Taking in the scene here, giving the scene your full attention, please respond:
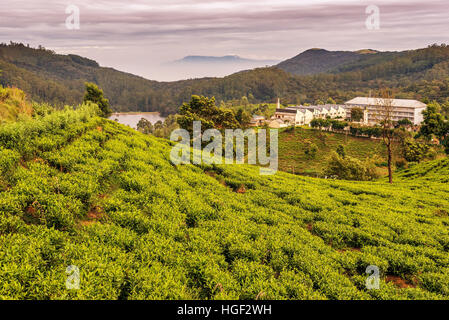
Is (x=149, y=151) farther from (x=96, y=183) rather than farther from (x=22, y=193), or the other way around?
(x=22, y=193)

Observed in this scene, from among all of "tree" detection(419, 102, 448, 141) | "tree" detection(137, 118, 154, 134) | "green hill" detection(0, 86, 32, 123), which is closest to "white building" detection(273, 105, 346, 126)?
"tree" detection(419, 102, 448, 141)

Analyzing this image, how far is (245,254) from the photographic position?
288 inches

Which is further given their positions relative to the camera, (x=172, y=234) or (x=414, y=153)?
(x=414, y=153)

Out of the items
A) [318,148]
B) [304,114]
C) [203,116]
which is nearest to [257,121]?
[304,114]

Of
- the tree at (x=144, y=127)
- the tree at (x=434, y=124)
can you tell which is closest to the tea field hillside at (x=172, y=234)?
the tree at (x=434, y=124)

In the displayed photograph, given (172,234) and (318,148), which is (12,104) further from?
(318,148)

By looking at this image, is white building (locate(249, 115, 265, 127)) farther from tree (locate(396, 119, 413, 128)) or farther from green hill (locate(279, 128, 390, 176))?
tree (locate(396, 119, 413, 128))

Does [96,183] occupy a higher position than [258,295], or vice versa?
[96,183]

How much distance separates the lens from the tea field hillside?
18.0 feet

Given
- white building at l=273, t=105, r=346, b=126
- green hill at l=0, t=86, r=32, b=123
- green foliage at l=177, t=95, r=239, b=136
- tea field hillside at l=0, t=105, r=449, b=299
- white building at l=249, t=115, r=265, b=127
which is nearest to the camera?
tea field hillside at l=0, t=105, r=449, b=299

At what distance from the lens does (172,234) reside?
7.50m

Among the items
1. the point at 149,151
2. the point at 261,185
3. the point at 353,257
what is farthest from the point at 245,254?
the point at 149,151

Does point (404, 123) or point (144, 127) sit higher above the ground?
point (144, 127)
